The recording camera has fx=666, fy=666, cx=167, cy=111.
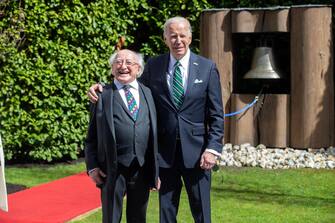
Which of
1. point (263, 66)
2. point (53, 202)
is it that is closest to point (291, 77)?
point (263, 66)

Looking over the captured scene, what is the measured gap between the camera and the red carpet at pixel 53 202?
21.3 ft

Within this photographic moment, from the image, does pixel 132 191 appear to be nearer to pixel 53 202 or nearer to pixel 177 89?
pixel 177 89

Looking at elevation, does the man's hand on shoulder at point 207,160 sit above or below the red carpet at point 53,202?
above

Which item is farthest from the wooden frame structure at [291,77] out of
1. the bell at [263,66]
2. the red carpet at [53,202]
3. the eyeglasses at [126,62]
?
the eyeglasses at [126,62]

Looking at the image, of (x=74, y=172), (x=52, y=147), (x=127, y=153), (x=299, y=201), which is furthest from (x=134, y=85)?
(x=52, y=147)

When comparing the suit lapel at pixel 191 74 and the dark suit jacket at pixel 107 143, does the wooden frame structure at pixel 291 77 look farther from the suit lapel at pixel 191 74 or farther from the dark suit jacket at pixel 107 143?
the dark suit jacket at pixel 107 143

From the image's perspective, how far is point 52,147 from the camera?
10055mm

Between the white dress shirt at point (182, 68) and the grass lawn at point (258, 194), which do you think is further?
the grass lawn at point (258, 194)

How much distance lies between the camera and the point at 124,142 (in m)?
4.39

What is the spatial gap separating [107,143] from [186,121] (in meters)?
0.60

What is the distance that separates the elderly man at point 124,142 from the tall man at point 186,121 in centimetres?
16

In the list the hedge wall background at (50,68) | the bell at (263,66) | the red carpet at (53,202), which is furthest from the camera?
the bell at (263,66)

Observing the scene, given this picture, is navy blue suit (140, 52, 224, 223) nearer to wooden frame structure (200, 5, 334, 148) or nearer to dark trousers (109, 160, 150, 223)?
dark trousers (109, 160, 150, 223)

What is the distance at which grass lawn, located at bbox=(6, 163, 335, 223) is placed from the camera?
21.4 feet
